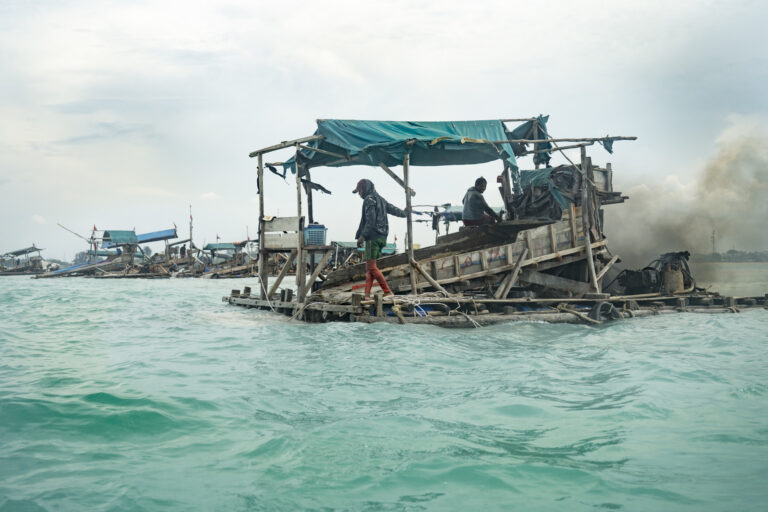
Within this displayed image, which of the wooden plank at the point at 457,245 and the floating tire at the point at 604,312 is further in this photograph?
the wooden plank at the point at 457,245

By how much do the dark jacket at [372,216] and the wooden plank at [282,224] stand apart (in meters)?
1.57

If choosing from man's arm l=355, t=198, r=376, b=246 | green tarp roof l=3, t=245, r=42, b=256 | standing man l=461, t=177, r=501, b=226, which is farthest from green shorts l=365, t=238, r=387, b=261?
green tarp roof l=3, t=245, r=42, b=256

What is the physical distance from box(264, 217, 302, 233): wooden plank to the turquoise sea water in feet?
11.3

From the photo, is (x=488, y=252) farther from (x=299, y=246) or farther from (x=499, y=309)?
(x=299, y=246)

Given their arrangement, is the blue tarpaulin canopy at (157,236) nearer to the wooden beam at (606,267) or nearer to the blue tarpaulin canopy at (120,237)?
the blue tarpaulin canopy at (120,237)

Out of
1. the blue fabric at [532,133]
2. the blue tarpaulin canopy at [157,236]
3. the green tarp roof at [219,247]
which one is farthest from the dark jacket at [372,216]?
the green tarp roof at [219,247]

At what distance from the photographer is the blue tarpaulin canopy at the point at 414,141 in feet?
31.6

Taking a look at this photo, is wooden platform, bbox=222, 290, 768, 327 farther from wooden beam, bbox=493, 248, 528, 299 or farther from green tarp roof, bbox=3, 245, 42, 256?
green tarp roof, bbox=3, 245, 42, 256

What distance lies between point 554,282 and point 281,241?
588 centimetres

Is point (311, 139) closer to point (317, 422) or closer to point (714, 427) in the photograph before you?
point (317, 422)

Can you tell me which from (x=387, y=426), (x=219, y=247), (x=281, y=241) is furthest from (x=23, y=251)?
(x=387, y=426)

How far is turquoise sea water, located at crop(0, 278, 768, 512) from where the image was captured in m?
2.89

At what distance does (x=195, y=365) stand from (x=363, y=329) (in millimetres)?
2723

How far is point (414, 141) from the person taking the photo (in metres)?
9.39
